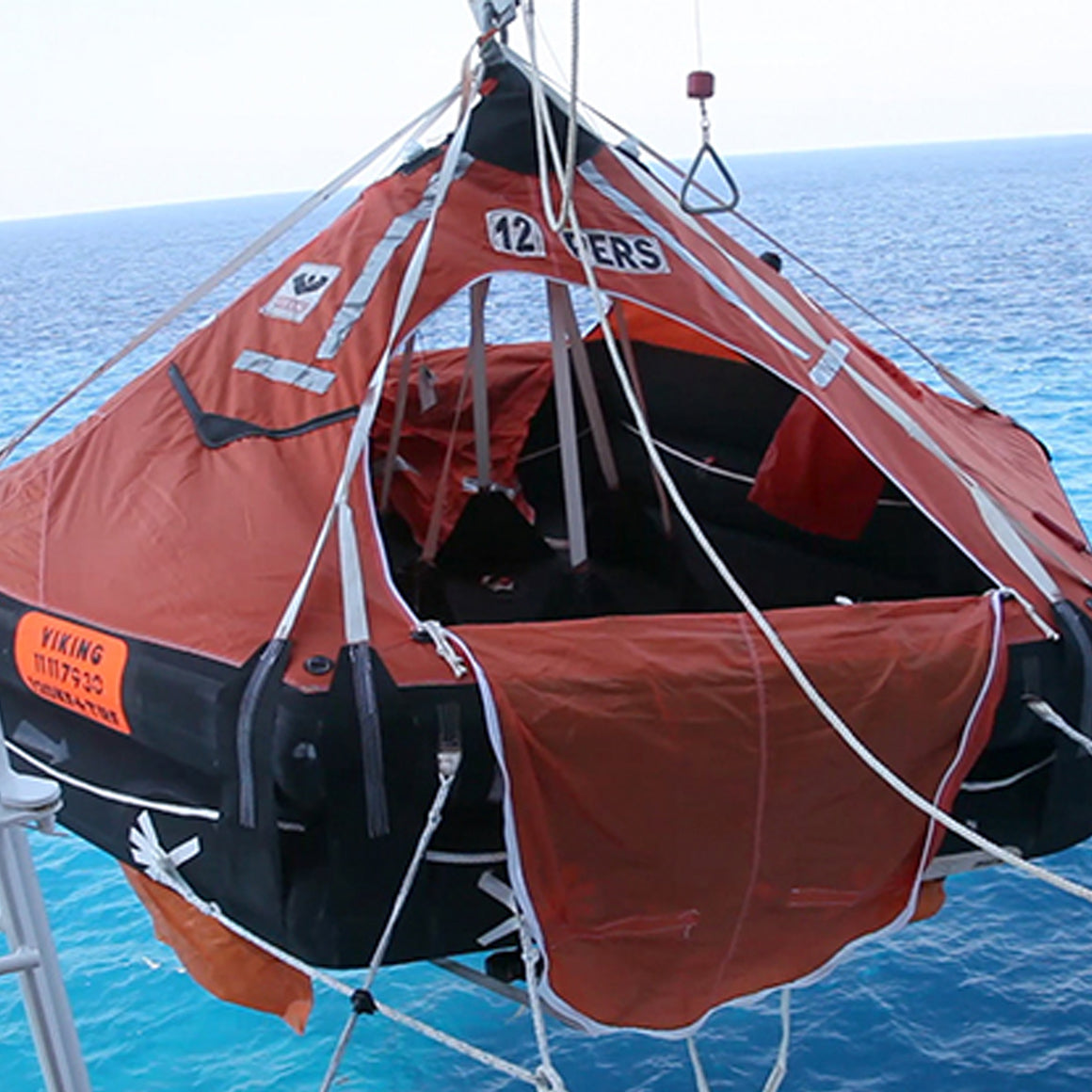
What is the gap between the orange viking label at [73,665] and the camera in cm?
298

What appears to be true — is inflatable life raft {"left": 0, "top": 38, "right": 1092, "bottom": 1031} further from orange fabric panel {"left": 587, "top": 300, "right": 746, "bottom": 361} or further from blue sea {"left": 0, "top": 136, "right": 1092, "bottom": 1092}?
blue sea {"left": 0, "top": 136, "right": 1092, "bottom": 1092}

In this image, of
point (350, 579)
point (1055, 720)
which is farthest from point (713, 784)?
point (350, 579)

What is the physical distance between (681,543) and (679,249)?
1.21 metres

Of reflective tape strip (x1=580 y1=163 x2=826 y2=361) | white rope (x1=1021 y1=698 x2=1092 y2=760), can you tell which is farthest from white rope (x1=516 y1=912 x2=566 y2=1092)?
reflective tape strip (x1=580 y1=163 x2=826 y2=361)

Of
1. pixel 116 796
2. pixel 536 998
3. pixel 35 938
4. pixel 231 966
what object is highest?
pixel 35 938

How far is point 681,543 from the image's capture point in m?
4.62

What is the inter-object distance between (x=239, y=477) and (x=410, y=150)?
113 cm

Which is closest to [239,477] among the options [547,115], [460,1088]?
[547,115]

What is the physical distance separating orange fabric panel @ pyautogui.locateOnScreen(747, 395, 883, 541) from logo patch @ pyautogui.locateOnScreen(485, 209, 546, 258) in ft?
3.83

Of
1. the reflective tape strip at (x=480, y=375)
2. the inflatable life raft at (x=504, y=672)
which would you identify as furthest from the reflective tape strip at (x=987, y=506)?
the reflective tape strip at (x=480, y=375)

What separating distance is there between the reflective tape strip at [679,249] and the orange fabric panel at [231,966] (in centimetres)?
197

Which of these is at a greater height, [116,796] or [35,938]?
[35,938]

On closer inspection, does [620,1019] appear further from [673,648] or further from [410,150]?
[410,150]

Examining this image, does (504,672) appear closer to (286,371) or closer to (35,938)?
(35,938)
